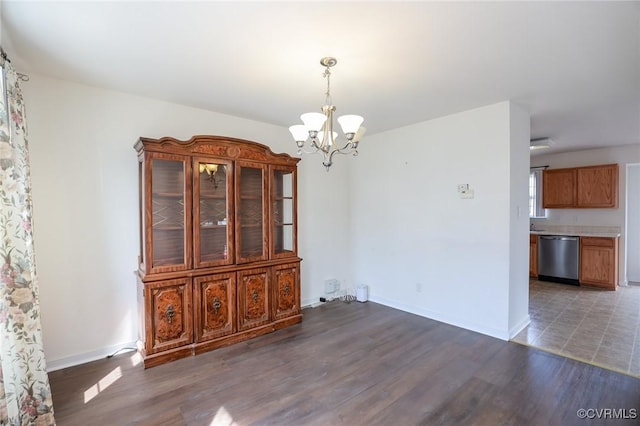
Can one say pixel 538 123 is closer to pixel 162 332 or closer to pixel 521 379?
pixel 521 379

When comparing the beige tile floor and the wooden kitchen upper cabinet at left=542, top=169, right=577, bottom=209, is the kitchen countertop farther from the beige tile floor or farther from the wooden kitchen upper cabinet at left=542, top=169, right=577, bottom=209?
the beige tile floor

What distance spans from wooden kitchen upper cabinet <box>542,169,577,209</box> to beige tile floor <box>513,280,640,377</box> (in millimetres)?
1732

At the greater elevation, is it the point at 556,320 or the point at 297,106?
the point at 297,106

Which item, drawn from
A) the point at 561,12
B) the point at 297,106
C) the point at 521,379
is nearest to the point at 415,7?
the point at 561,12

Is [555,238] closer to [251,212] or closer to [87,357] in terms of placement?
[251,212]

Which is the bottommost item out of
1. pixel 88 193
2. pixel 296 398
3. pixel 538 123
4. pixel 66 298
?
pixel 296 398

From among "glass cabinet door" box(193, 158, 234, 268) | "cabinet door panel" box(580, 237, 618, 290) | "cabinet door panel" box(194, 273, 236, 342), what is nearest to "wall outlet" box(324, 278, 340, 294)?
"cabinet door panel" box(194, 273, 236, 342)

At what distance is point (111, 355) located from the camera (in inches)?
113

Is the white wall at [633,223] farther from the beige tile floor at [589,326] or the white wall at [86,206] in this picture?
the white wall at [86,206]

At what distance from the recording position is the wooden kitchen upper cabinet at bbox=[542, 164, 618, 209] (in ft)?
17.5

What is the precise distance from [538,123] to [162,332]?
5.12m

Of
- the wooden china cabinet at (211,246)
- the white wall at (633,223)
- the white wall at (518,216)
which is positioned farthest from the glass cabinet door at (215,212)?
the white wall at (633,223)

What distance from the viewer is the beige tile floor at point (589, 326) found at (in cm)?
283

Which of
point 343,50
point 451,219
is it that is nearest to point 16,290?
point 343,50
